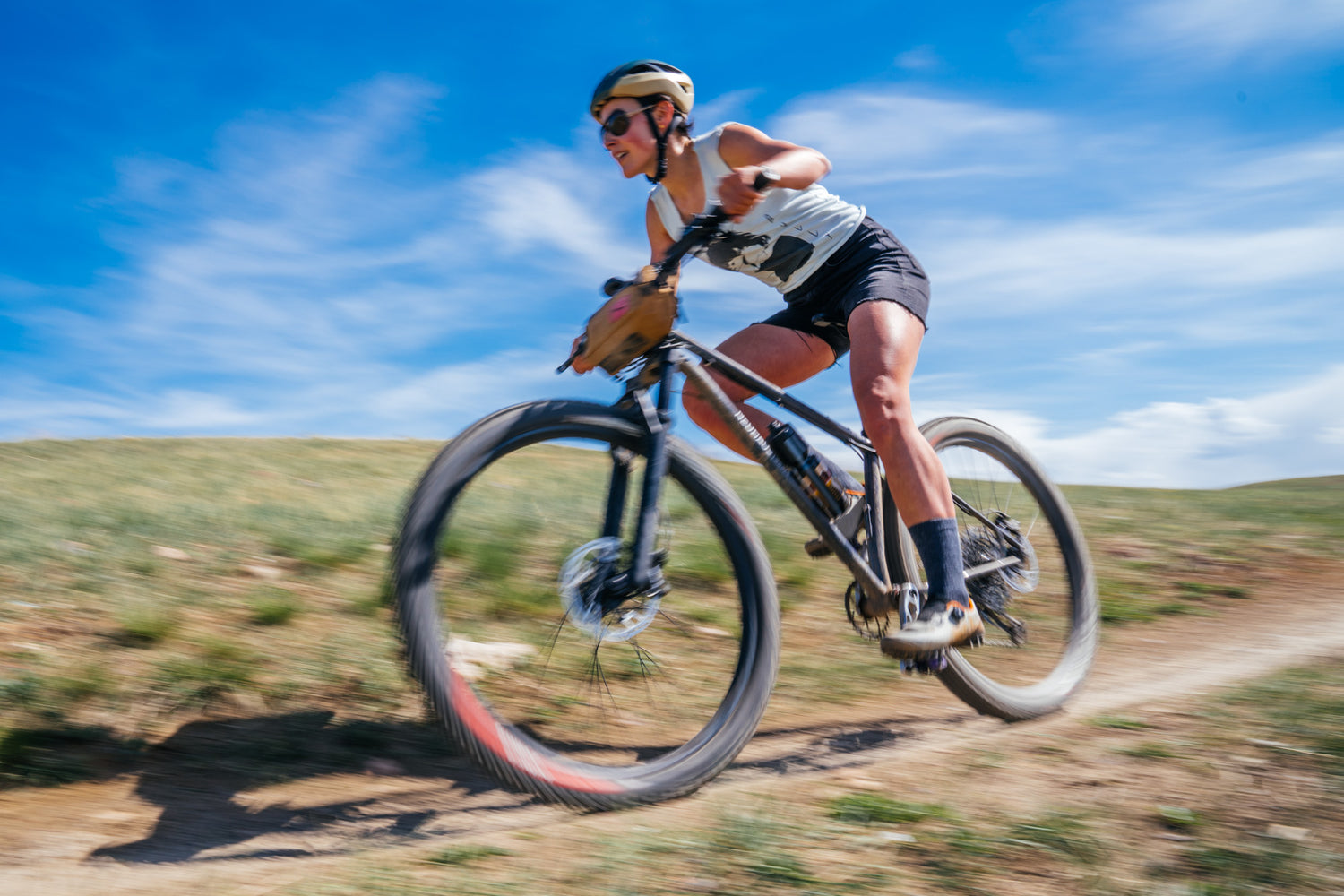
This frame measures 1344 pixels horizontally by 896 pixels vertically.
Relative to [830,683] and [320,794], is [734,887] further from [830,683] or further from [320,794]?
[830,683]

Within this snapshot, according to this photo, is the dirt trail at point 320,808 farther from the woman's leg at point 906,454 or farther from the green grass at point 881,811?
the woman's leg at point 906,454

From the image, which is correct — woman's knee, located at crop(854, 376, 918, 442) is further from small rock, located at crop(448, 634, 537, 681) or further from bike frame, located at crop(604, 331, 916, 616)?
small rock, located at crop(448, 634, 537, 681)

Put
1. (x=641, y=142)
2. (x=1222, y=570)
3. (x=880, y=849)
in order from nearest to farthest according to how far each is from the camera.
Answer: (x=880, y=849) < (x=641, y=142) < (x=1222, y=570)

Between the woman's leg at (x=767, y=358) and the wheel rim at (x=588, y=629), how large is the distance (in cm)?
34

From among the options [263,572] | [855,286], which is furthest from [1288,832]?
[263,572]

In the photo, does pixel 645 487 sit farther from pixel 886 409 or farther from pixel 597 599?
pixel 886 409

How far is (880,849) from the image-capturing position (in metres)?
A: 2.04

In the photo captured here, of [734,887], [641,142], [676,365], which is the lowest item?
[734,887]

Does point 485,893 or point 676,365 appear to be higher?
point 676,365

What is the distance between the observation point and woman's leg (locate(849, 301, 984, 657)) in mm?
3043

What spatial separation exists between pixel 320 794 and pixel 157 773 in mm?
493

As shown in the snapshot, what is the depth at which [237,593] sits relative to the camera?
366 cm

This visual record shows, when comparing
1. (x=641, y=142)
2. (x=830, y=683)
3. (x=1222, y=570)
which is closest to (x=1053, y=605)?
(x=830, y=683)

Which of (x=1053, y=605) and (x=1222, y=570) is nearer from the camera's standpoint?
(x=1053, y=605)
